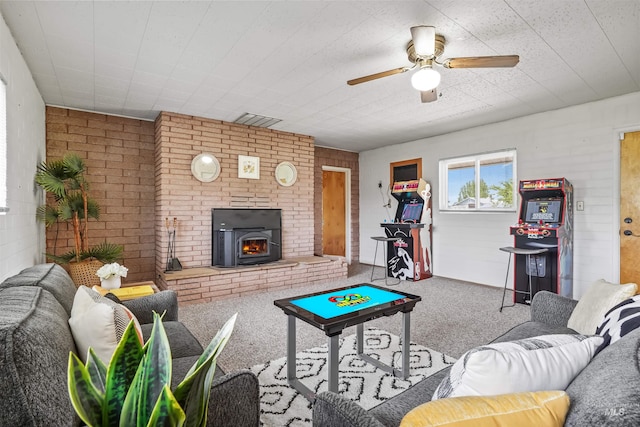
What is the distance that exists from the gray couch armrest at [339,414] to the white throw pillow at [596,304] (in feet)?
4.42

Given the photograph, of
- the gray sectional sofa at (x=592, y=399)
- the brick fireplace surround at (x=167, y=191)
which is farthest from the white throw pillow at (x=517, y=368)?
the brick fireplace surround at (x=167, y=191)

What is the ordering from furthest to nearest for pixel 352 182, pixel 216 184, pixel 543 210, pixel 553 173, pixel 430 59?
1. pixel 352 182
2. pixel 216 184
3. pixel 553 173
4. pixel 543 210
5. pixel 430 59

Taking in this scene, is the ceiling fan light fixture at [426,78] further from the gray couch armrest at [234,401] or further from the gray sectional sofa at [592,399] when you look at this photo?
the gray couch armrest at [234,401]

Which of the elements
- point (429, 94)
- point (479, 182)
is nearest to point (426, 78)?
point (429, 94)

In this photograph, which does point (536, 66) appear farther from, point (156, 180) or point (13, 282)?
point (156, 180)

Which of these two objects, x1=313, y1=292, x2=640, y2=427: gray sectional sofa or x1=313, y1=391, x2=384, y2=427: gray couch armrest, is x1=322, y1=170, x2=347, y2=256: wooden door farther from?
x1=313, y1=391, x2=384, y2=427: gray couch armrest

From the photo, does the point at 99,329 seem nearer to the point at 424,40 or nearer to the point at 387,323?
the point at 424,40

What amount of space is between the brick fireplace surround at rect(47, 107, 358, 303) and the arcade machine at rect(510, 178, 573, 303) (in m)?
2.76

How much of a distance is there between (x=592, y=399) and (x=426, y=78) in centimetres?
220

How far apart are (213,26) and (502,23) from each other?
2.03 metres

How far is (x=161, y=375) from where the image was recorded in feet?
2.46

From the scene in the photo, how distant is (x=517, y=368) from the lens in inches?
33.7

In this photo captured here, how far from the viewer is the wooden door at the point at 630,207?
3619 mm

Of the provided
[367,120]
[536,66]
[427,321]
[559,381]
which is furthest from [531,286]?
[559,381]
